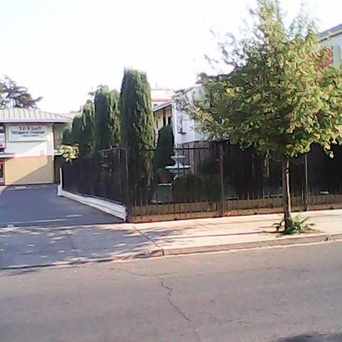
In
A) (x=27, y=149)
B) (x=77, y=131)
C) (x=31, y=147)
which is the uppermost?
(x=31, y=147)

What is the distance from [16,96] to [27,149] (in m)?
45.7

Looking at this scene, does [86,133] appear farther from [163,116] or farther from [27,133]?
[27,133]

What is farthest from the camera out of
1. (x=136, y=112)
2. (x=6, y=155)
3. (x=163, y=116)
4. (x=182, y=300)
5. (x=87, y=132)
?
(x=6, y=155)

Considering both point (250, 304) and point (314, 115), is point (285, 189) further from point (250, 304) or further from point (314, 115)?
point (250, 304)

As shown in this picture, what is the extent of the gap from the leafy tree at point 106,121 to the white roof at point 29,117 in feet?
112

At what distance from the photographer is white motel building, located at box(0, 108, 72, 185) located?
59.3 metres

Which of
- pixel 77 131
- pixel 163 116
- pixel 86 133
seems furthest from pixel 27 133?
pixel 86 133

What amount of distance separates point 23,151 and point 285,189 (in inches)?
1925

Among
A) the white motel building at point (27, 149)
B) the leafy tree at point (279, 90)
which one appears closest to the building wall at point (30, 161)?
the white motel building at point (27, 149)

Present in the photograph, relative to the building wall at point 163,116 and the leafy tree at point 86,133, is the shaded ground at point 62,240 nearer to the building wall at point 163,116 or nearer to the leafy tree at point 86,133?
the leafy tree at point 86,133

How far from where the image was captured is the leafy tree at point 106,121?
25.9m

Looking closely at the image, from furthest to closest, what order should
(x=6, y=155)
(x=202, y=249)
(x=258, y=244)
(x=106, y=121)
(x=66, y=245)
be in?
1. (x=6, y=155)
2. (x=106, y=121)
3. (x=66, y=245)
4. (x=258, y=244)
5. (x=202, y=249)

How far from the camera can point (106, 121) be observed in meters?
26.0

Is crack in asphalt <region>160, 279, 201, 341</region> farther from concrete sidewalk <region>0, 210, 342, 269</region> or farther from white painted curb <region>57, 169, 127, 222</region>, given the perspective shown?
white painted curb <region>57, 169, 127, 222</region>
